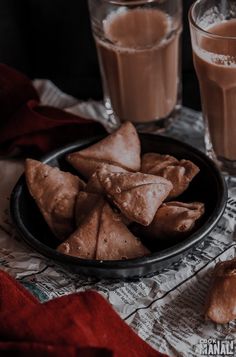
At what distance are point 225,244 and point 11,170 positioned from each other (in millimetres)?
344

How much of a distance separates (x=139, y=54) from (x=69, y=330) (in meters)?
0.49

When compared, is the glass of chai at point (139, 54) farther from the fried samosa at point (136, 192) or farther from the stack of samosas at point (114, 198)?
the fried samosa at point (136, 192)

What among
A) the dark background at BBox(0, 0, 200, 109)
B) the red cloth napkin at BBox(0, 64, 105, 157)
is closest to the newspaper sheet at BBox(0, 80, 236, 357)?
the red cloth napkin at BBox(0, 64, 105, 157)

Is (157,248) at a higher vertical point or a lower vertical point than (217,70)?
lower

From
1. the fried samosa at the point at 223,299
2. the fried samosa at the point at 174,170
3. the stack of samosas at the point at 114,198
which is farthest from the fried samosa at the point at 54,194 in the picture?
the fried samosa at the point at 223,299

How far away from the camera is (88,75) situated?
4.59ft

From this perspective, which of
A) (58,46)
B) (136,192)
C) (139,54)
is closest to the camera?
(136,192)

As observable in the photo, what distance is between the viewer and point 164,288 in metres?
0.91

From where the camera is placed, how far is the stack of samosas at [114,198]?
0.90 meters

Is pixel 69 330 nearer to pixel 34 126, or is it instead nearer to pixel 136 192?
pixel 136 192

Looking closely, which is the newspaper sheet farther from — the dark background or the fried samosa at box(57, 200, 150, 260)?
the dark background

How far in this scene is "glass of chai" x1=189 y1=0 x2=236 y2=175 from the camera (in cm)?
99

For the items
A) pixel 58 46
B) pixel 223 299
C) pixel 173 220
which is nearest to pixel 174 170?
pixel 173 220

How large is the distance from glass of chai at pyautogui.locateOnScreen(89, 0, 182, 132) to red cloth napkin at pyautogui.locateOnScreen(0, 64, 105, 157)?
7 cm
